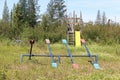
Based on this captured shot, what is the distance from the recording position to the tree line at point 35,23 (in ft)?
89.5

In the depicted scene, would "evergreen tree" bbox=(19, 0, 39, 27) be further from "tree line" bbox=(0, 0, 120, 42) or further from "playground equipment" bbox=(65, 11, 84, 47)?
"playground equipment" bbox=(65, 11, 84, 47)

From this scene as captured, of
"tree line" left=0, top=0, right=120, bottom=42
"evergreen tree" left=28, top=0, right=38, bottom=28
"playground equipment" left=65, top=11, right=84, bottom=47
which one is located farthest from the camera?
"evergreen tree" left=28, top=0, right=38, bottom=28

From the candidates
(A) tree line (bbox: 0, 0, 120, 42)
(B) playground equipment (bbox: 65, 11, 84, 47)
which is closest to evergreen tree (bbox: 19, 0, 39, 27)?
(A) tree line (bbox: 0, 0, 120, 42)

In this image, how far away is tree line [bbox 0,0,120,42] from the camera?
27.3 metres

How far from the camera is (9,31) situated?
3019 centimetres

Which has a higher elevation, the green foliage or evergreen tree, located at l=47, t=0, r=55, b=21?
evergreen tree, located at l=47, t=0, r=55, b=21

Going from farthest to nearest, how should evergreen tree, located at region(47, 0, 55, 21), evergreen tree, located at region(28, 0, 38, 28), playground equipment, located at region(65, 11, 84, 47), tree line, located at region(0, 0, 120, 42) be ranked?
evergreen tree, located at region(47, 0, 55, 21) → evergreen tree, located at region(28, 0, 38, 28) → tree line, located at region(0, 0, 120, 42) → playground equipment, located at region(65, 11, 84, 47)

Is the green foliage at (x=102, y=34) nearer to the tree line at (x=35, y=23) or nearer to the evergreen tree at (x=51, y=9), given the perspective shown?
the tree line at (x=35, y=23)

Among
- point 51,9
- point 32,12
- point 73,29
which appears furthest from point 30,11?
point 73,29

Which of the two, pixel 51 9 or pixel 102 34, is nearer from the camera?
pixel 102 34

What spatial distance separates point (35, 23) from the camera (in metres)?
42.6

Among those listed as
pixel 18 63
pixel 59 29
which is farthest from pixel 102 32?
pixel 18 63

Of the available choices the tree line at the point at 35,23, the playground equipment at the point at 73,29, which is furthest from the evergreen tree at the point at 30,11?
the playground equipment at the point at 73,29

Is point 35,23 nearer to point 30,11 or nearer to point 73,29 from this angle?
point 30,11
